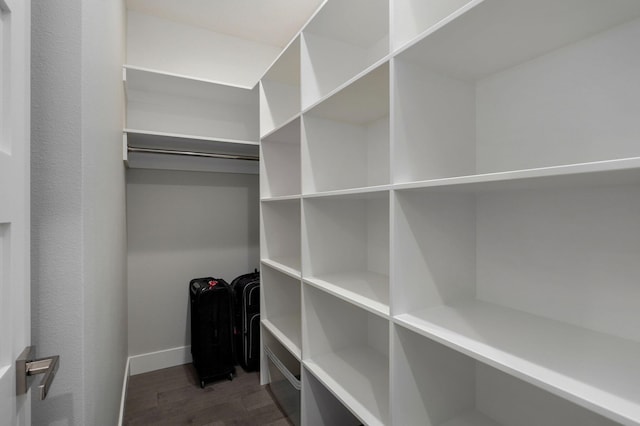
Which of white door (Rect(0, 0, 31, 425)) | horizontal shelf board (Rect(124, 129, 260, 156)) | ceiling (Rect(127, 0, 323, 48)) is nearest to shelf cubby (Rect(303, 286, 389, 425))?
white door (Rect(0, 0, 31, 425))

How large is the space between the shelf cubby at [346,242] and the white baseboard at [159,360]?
1.70m

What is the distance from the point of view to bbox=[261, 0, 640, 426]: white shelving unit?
0.77 meters

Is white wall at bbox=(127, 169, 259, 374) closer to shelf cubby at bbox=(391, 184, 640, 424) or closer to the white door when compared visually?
the white door

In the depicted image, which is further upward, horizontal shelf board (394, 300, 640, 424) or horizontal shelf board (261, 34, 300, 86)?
horizontal shelf board (261, 34, 300, 86)

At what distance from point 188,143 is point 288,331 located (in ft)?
5.11

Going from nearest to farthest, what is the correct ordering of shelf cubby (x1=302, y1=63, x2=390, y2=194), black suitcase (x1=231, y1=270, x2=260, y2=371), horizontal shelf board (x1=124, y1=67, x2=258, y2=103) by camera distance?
shelf cubby (x1=302, y1=63, x2=390, y2=194) → horizontal shelf board (x1=124, y1=67, x2=258, y2=103) → black suitcase (x1=231, y1=270, x2=260, y2=371)

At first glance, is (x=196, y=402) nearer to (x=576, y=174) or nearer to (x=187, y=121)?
(x=187, y=121)

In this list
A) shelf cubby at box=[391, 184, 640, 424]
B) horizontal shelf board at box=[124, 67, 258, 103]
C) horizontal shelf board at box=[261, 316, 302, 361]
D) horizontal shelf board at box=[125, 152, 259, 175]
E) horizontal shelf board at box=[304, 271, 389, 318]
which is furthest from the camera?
horizontal shelf board at box=[125, 152, 259, 175]

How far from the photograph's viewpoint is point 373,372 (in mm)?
1480

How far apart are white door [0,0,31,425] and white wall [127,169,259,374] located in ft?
6.29

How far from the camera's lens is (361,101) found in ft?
4.62

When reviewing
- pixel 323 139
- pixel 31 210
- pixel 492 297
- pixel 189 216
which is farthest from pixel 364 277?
pixel 189 216

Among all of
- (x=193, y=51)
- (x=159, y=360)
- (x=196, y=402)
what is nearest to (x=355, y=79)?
(x=193, y=51)

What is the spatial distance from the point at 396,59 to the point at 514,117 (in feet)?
1.50
